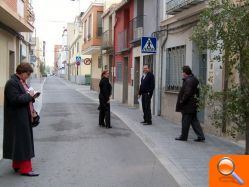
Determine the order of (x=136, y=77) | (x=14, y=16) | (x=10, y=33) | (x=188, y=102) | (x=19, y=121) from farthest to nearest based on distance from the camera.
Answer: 1. (x=136, y=77)
2. (x=10, y=33)
3. (x=14, y=16)
4. (x=188, y=102)
5. (x=19, y=121)

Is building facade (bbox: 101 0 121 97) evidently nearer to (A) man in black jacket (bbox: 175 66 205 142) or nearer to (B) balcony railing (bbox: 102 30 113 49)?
(B) balcony railing (bbox: 102 30 113 49)

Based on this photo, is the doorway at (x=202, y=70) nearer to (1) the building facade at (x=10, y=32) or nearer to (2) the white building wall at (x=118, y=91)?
(1) the building facade at (x=10, y=32)

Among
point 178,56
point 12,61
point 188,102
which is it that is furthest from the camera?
point 12,61

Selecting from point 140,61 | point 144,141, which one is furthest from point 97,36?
point 144,141

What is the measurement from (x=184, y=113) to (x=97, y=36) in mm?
27095

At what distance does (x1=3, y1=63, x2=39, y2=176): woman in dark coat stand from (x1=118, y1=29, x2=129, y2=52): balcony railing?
16997mm

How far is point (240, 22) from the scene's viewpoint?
5.96 metres

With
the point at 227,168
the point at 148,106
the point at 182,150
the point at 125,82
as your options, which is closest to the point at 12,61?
the point at 125,82

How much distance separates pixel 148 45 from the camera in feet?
52.2

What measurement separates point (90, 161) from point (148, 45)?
8.12 m

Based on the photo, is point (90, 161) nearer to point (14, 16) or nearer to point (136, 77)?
point (14, 16)

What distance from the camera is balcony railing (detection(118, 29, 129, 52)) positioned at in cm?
2417

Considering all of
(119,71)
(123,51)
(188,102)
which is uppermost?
(123,51)

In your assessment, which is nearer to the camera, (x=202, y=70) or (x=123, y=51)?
(x=202, y=70)
